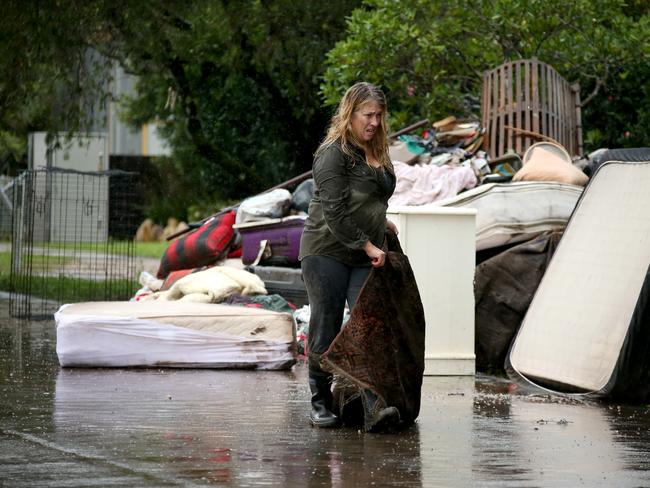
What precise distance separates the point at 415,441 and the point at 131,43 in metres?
11.9

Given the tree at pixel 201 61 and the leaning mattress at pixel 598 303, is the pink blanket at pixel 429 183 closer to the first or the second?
the leaning mattress at pixel 598 303

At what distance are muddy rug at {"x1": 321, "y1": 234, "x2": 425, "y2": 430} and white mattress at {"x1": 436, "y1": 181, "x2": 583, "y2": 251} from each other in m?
3.09

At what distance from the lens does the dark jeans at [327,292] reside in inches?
276

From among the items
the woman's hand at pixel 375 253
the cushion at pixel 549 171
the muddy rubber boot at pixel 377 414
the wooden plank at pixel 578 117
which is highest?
the wooden plank at pixel 578 117

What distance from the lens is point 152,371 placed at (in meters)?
9.43

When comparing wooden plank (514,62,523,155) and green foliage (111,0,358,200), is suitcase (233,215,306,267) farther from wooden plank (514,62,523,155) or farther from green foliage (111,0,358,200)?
green foliage (111,0,358,200)

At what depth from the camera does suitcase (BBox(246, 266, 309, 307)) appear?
459 inches

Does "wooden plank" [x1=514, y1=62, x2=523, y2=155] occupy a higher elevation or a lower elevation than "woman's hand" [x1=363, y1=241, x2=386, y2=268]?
higher

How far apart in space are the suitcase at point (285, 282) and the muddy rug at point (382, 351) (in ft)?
14.7

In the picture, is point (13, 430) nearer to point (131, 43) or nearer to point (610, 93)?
point (610, 93)

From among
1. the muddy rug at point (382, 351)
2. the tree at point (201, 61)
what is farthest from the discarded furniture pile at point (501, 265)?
the tree at point (201, 61)

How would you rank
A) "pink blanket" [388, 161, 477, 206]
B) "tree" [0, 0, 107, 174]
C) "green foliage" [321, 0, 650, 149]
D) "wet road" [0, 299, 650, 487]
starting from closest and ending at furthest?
"wet road" [0, 299, 650, 487] → "pink blanket" [388, 161, 477, 206] → "green foliage" [321, 0, 650, 149] → "tree" [0, 0, 107, 174]

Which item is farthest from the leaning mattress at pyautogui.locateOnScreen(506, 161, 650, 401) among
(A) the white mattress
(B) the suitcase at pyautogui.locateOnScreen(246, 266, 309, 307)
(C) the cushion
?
(B) the suitcase at pyautogui.locateOnScreen(246, 266, 309, 307)

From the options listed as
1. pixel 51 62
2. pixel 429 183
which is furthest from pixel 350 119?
pixel 51 62
